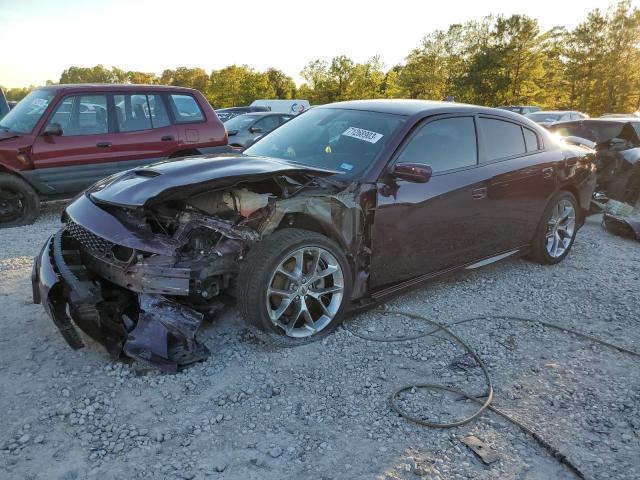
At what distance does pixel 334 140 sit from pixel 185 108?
4.25m

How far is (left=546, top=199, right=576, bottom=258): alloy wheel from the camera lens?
508 cm

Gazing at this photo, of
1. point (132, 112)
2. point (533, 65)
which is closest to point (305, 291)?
point (132, 112)

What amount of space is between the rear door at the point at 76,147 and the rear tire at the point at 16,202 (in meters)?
0.21

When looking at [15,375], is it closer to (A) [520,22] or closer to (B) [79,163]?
(B) [79,163]

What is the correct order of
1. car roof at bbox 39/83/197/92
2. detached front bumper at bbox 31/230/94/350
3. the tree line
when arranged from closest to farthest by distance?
detached front bumper at bbox 31/230/94/350 → car roof at bbox 39/83/197/92 → the tree line

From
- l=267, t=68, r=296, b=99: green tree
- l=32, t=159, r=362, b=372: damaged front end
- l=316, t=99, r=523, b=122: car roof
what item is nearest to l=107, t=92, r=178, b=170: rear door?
l=316, t=99, r=523, b=122: car roof

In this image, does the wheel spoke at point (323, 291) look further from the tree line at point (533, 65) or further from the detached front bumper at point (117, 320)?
the tree line at point (533, 65)

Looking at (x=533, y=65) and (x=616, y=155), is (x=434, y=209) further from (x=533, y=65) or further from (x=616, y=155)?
(x=533, y=65)

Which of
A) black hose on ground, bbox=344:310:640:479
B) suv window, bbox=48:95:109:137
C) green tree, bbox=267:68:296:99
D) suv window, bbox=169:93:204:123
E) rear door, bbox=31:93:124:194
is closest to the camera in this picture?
black hose on ground, bbox=344:310:640:479

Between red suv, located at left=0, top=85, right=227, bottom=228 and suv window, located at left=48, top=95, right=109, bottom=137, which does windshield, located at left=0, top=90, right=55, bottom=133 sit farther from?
suv window, located at left=48, top=95, right=109, bottom=137

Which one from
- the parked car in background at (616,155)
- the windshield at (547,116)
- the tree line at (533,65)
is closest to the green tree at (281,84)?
the tree line at (533,65)

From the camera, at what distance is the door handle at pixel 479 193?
3971 mm

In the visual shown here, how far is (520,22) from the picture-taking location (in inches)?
1387

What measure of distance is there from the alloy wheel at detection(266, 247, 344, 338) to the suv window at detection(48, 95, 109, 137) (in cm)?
476
